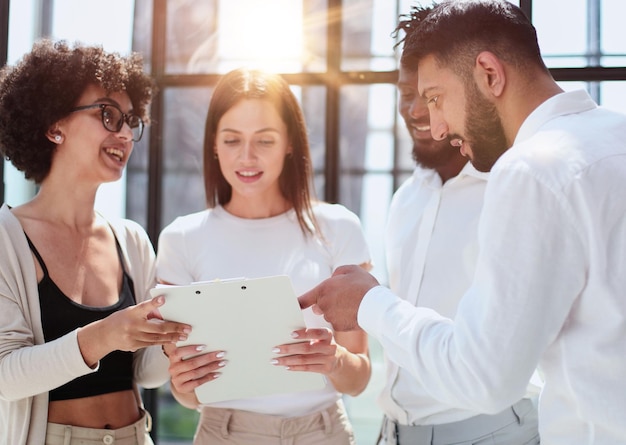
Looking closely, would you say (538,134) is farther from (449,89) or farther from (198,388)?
(198,388)

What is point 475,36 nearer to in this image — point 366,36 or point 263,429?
point 263,429

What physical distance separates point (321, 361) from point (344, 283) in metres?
0.40

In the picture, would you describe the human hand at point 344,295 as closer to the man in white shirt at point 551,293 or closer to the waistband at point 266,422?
the man in white shirt at point 551,293

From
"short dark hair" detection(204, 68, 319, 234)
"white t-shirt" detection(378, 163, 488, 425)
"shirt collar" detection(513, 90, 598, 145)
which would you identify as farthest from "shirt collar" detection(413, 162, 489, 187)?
"shirt collar" detection(513, 90, 598, 145)

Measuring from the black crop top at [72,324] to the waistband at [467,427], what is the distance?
0.89m

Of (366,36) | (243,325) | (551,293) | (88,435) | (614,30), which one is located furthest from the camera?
(366,36)

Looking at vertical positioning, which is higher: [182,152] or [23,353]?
[182,152]

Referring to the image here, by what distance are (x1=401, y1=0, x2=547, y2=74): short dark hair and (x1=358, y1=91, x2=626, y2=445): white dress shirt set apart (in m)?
0.24

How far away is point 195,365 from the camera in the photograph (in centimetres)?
203

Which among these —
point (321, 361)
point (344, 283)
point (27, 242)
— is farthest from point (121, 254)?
point (344, 283)

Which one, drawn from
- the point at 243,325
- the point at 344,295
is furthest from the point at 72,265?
the point at 344,295

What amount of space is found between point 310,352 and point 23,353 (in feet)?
2.50

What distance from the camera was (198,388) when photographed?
82.4 inches

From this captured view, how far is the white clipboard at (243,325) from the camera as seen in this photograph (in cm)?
185
